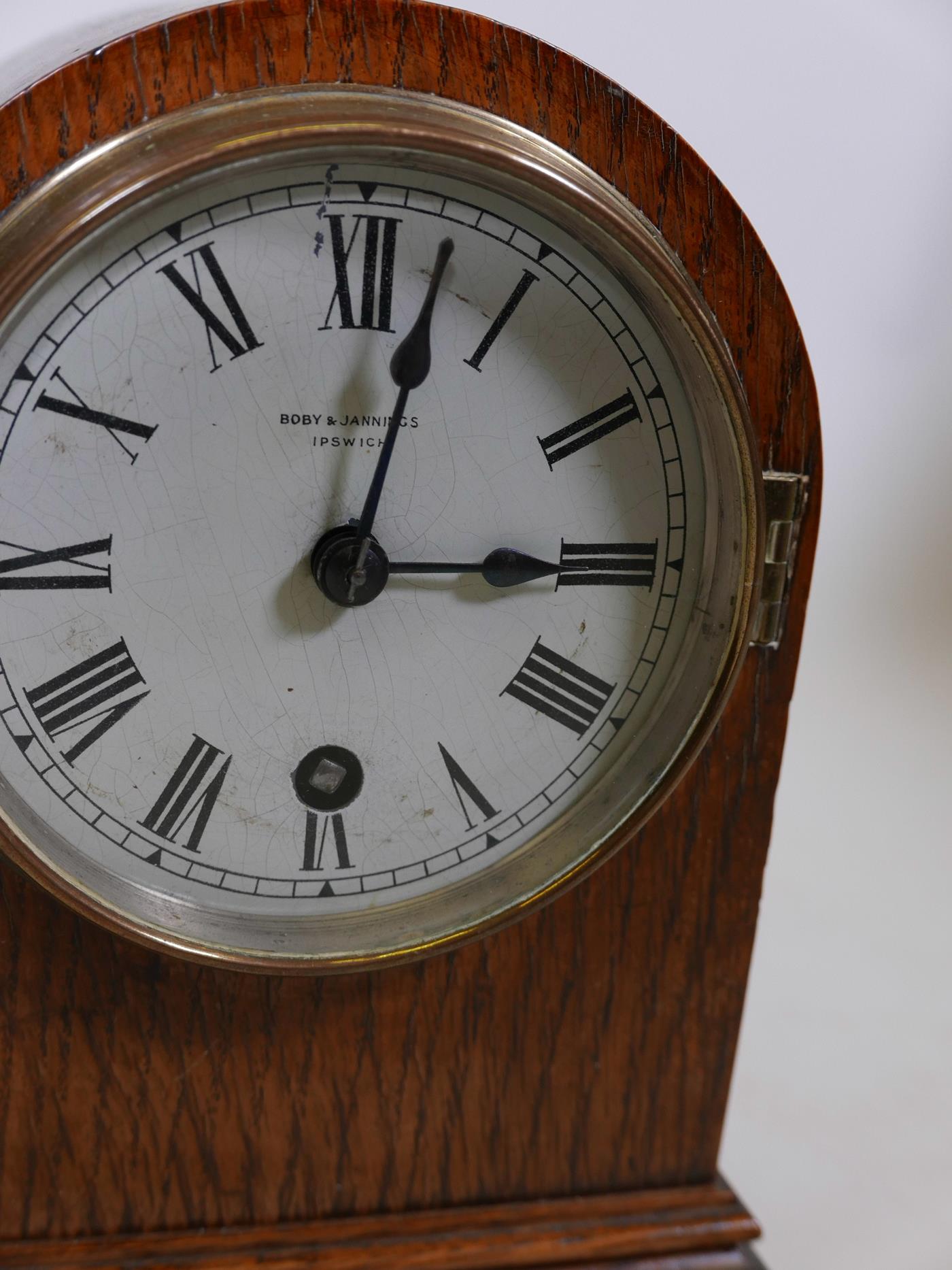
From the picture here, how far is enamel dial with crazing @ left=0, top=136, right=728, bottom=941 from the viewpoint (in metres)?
0.60

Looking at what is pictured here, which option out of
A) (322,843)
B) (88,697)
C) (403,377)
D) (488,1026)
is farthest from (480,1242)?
(403,377)

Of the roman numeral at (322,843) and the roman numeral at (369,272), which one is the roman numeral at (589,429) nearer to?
the roman numeral at (369,272)

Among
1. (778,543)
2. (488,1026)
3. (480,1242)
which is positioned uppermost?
(778,543)

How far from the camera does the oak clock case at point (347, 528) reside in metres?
0.59

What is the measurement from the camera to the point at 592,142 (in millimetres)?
643

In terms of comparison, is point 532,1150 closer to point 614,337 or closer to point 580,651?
point 580,651

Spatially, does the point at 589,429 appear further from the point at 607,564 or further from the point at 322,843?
the point at 322,843

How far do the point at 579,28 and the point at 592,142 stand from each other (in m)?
0.27

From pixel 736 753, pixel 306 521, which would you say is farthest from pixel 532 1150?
pixel 306 521

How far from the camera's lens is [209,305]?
604 mm

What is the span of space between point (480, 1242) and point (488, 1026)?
0.51 ft

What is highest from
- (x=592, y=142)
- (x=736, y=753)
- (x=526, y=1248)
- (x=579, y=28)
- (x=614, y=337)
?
(x=579, y=28)

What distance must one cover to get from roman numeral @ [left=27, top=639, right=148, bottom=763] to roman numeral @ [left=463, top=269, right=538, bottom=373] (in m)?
0.25

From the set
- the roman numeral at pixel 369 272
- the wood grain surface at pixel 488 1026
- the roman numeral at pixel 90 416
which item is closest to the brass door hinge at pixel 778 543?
the wood grain surface at pixel 488 1026
